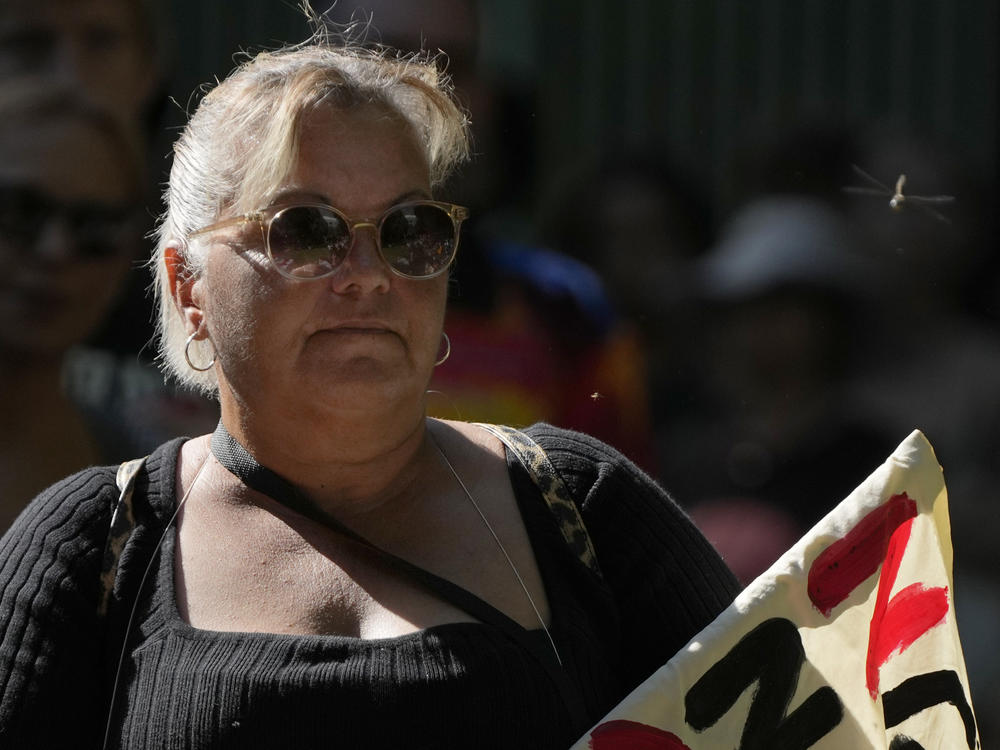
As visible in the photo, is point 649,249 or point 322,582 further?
point 649,249

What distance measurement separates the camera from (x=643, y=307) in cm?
378

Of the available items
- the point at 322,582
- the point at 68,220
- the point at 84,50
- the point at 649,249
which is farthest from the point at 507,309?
the point at 322,582

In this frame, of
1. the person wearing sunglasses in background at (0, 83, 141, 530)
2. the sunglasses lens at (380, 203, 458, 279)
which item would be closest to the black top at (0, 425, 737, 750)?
the sunglasses lens at (380, 203, 458, 279)

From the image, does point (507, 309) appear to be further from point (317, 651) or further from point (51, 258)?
point (317, 651)

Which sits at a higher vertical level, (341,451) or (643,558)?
(341,451)

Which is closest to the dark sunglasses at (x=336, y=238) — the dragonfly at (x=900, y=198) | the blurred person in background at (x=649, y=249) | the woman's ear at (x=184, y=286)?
the woman's ear at (x=184, y=286)

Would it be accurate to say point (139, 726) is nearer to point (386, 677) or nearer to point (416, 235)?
point (386, 677)

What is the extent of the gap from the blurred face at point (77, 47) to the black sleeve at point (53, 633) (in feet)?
5.90

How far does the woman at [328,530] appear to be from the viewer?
179cm

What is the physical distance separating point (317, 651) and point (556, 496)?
0.42 m

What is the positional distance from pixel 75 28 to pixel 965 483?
101 inches

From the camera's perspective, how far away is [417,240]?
1.97 metres

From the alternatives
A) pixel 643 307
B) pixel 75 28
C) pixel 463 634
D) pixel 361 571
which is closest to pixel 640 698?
pixel 463 634

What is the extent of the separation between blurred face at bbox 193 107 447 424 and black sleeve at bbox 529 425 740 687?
0.28 meters
